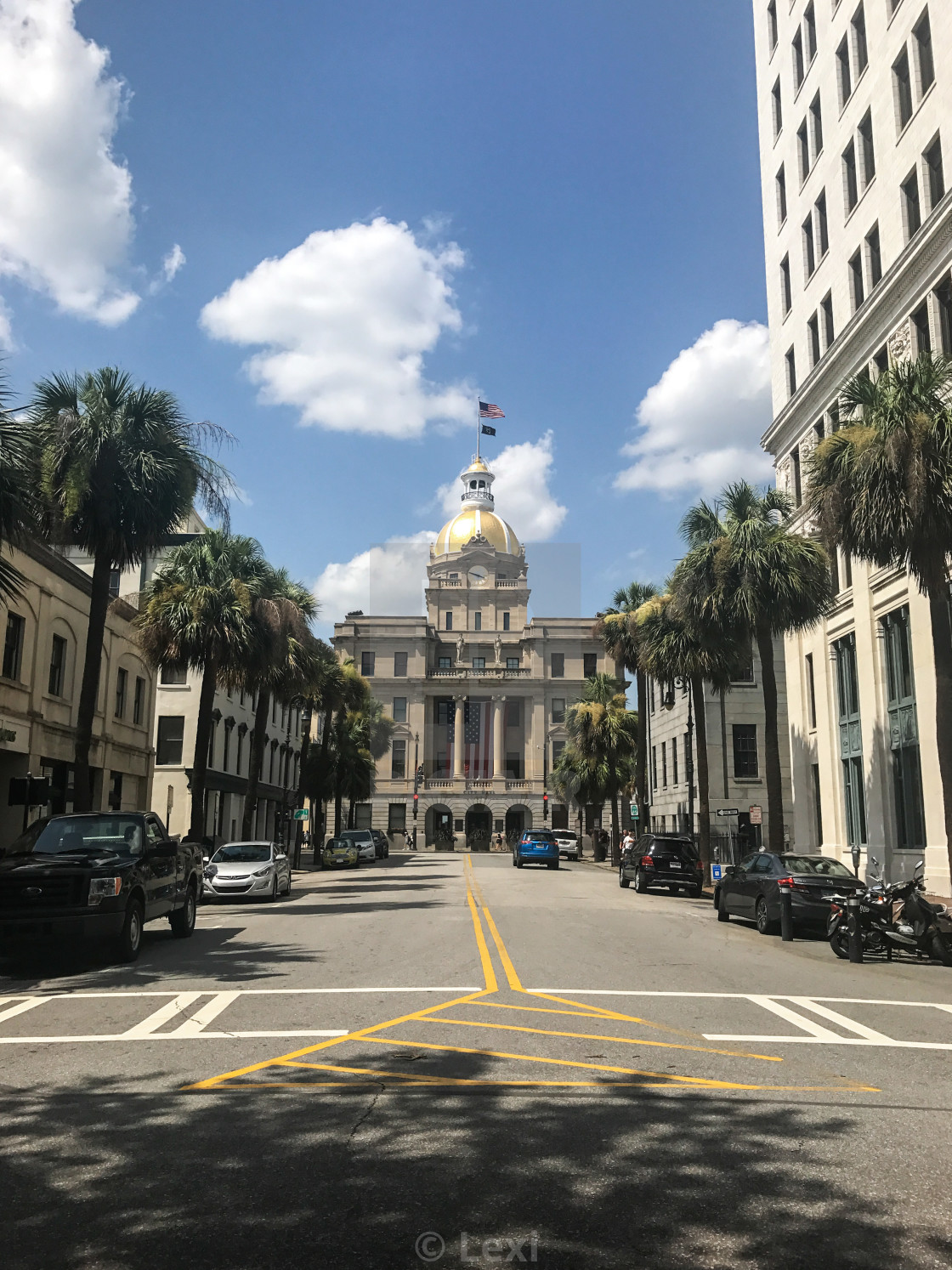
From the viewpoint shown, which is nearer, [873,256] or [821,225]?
[873,256]

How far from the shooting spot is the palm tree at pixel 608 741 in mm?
56688

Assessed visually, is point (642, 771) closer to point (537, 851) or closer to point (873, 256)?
point (537, 851)

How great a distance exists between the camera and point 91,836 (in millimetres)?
14812

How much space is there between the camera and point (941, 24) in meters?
25.8

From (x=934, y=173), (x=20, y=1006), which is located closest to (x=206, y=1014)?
(x=20, y=1006)

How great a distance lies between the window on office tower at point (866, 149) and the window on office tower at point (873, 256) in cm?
163

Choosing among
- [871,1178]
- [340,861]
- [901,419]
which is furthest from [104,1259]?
[340,861]

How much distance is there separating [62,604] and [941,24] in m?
27.4

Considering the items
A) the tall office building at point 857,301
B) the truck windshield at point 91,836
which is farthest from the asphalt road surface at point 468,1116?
the tall office building at point 857,301

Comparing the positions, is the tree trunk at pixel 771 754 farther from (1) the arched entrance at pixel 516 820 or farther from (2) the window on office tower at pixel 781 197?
(1) the arched entrance at pixel 516 820

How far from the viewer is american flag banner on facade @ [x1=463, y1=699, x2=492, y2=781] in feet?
290

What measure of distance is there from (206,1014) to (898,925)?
33.7ft

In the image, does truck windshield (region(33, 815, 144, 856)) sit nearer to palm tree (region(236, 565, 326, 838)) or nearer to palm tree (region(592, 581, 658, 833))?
palm tree (region(236, 565, 326, 838))

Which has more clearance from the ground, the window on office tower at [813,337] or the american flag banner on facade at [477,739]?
the window on office tower at [813,337]
